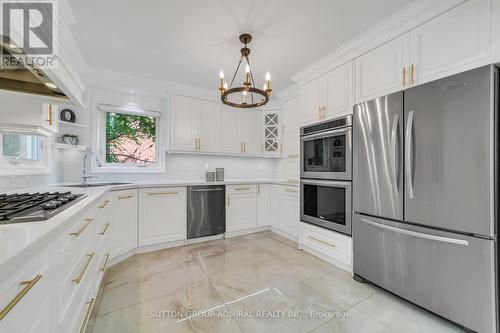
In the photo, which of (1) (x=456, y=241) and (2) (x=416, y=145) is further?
(2) (x=416, y=145)

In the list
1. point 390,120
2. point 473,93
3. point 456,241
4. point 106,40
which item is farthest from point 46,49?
point 456,241

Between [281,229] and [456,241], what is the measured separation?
2331 millimetres

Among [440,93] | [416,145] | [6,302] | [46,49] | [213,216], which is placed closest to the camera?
[6,302]

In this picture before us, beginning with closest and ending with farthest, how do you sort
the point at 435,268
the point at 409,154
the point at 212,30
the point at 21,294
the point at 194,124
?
1. the point at 21,294
2. the point at 435,268
3. the point at 409,154
4. the point at 212,30
5. the point at 194,124

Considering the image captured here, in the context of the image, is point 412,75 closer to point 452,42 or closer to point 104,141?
point 452,42

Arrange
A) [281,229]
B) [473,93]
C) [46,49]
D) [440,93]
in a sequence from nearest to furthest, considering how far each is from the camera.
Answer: [46,49] → [473,93] → [440,93] → [281,229]

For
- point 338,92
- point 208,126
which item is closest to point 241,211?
point 208,126

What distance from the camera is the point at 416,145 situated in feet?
5.40

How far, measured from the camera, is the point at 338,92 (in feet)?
7.92

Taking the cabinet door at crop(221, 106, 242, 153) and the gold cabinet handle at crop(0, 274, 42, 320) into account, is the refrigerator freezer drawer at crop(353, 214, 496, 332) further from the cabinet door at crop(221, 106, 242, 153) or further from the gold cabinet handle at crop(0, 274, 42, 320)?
the cabinet door at crop(221, 106, 242, 153)

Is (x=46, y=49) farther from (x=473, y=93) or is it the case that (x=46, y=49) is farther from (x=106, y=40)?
(x=473, y=93)

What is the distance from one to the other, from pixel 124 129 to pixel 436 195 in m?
3.89

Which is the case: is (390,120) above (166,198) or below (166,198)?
above

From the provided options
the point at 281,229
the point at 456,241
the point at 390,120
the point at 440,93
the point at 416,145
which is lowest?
the point at 281,229
